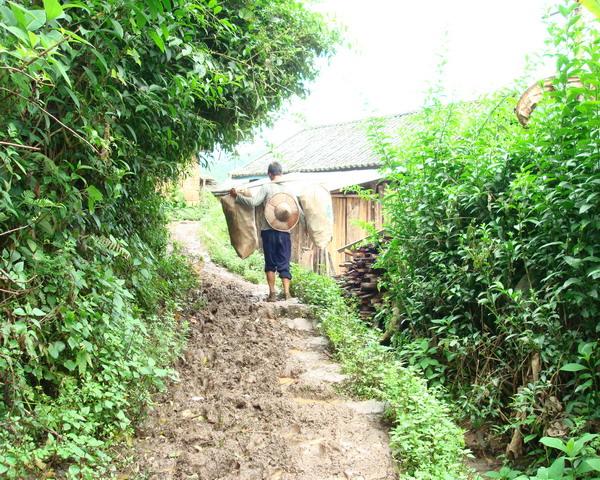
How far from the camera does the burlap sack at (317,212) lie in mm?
6879

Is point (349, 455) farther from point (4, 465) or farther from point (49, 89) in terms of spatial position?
point (49, 89)

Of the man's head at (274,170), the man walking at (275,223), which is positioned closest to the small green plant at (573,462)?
the man walking at (275,223)

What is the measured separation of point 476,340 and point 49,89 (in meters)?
3.53

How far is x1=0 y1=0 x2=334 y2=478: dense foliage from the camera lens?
97.7 inches

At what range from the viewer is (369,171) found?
11.5m

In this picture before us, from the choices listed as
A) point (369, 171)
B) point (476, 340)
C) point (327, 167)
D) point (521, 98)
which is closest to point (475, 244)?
point (476, 340)

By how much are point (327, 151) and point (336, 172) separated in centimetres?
263

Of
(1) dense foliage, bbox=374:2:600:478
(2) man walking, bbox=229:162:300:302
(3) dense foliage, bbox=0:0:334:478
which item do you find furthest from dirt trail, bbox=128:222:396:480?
(2) man walking, bbox=229:162:300:302

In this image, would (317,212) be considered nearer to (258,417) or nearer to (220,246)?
(258,417)

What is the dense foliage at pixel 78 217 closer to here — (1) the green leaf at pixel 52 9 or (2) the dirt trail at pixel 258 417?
(1) the green leaf at pixel 52 9

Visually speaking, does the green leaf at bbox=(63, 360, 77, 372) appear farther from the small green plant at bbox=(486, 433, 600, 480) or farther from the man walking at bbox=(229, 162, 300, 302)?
the man walking at bbox=(229, 162, 300, 302)

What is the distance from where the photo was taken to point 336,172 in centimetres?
1287

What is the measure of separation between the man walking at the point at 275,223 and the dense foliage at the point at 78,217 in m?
2.34

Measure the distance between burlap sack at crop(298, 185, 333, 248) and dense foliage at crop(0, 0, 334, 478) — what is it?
8.74 ft
